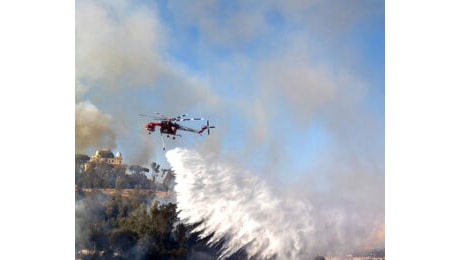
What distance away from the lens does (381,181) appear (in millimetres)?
5852

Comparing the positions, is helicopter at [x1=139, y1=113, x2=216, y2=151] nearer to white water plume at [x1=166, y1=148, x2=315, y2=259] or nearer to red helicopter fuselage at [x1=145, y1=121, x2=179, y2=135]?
red helicopter fuselage at [x1=145, y1=121, x2=179, y2=135]

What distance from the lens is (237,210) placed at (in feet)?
18.6

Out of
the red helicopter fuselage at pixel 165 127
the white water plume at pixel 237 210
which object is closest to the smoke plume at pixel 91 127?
the red helicopter fuselage at pixel 165 127

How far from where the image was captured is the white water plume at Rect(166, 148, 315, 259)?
18.4ft

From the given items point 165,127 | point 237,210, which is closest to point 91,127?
point 165,127

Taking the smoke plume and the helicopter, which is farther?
the helicopter

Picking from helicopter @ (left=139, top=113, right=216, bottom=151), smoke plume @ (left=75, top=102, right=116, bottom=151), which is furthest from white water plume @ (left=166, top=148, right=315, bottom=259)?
smoke plume @ (left=75, top=102, right=116, bottom=151)

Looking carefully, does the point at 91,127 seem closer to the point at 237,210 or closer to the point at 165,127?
the point at 165,127

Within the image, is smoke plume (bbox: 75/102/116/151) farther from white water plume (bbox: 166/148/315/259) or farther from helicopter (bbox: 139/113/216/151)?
white water plume (bbox: 166/148/315/259)

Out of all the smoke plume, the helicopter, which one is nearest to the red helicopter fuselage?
the helicopter

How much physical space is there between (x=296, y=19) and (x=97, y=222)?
9.18ft

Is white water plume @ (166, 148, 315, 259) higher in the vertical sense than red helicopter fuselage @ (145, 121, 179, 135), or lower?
lower
